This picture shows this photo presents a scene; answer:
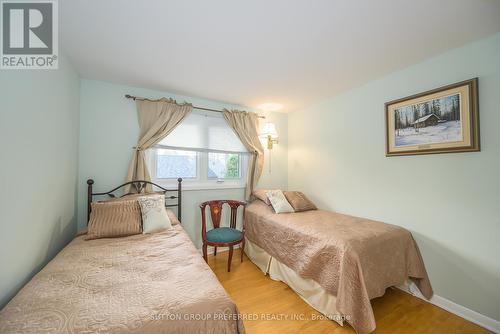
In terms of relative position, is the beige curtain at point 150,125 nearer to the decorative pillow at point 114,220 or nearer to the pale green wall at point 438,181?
the decorative pillow at point 114,220

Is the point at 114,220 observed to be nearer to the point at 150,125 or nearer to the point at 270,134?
the point at 150,125

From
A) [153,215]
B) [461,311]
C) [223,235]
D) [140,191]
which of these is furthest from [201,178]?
[461,311]

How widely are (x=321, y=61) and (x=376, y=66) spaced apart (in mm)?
647

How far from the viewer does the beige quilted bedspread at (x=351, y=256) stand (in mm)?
1512

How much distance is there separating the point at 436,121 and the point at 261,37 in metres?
1.89

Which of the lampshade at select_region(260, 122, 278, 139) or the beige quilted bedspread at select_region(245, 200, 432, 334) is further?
the lampshade at select_region(260, 122, 278, 139)

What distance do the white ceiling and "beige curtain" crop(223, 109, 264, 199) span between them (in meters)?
0.77

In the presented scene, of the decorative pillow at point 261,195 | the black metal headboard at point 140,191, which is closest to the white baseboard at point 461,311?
the decorative pillow at point 261,195

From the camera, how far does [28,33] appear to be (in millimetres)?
1367

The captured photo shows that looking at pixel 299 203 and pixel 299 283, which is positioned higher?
pixel 299 203

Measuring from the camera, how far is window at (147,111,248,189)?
2.75 m

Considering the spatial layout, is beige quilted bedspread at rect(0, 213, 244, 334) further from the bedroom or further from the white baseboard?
the white baseboard

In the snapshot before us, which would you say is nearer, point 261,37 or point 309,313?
point 261,37

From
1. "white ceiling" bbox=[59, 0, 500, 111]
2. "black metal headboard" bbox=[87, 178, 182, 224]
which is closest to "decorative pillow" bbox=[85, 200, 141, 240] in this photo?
"black metal headboard" bbox=[87, 178, 182, 224]
